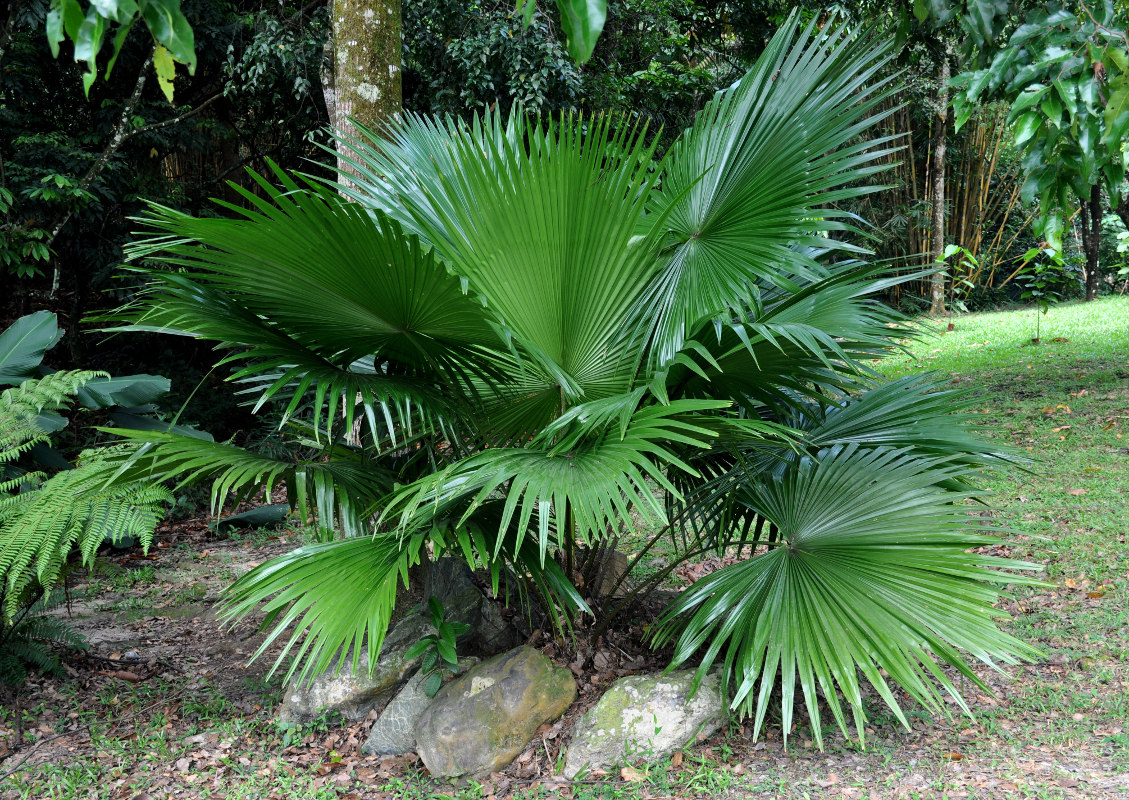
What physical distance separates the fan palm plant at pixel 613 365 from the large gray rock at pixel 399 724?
72 cm

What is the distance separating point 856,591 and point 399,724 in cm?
171

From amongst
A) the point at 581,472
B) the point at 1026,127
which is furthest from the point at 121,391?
the point at 1026,127

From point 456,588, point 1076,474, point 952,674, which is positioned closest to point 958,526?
point 952,674

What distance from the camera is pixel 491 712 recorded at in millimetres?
2953

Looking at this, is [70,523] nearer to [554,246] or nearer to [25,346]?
[554,246]

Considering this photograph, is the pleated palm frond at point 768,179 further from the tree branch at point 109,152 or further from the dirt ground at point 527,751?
the tree branch at point 109,152

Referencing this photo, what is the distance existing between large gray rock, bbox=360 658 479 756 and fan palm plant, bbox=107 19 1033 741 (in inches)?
28.3

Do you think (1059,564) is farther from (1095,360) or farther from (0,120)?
(0,120)

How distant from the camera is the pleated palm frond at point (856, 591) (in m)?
2.41

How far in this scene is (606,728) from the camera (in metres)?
2.92

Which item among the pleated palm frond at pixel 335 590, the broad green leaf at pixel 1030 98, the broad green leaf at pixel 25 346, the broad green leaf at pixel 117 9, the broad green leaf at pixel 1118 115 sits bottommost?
the pleated palm frond at pixel 335 590

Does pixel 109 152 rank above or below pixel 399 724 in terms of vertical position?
above

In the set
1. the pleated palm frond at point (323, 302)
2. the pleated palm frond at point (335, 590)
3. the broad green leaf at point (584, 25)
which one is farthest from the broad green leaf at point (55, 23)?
the pleated palm frond at point (335, 590)

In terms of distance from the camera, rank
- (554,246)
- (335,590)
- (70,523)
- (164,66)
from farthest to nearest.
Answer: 1. (70,523)
2. (554,246)
3. (335,590)
4. (164,66)
